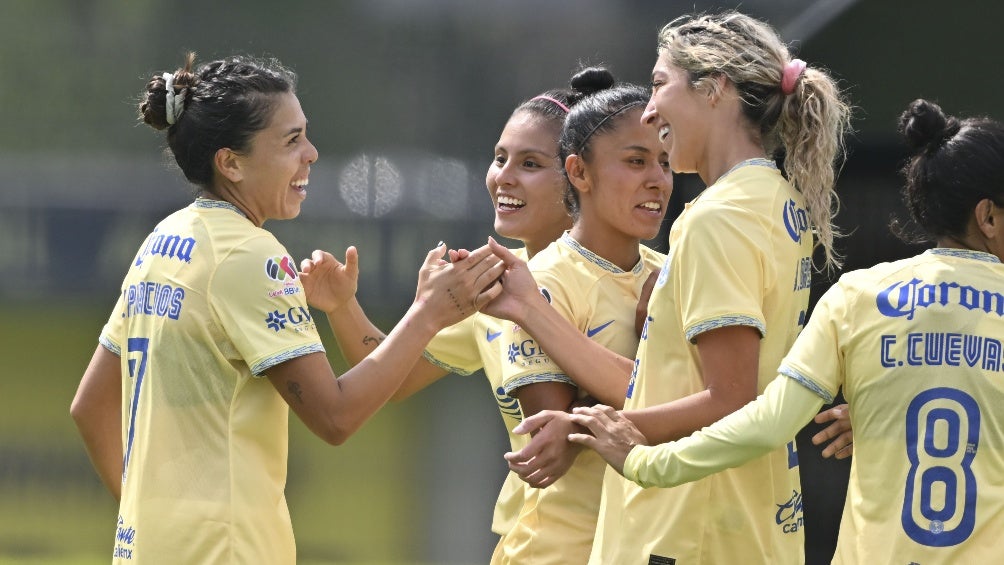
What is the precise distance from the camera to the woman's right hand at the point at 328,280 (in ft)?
10.5

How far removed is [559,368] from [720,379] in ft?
1.52

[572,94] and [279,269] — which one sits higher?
[572,94]

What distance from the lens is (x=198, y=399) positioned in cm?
244

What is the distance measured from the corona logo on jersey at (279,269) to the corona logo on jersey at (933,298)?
1076 mm

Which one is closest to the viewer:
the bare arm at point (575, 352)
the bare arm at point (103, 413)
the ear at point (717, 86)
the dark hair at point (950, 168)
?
the dark hair at point (950, 168)

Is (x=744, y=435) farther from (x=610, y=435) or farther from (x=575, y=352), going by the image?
(x=575, y=352)

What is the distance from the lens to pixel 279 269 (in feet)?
8.16

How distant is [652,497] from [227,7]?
124 inches

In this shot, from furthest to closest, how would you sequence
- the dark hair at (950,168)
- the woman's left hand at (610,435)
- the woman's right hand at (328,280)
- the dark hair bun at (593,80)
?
the woman's right hand at (328,280) < the dark hair bun at (593,80) < the woman's left hand at (610,435) < the dark hair at (950,168)

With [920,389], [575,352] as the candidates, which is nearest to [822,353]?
[920,389]

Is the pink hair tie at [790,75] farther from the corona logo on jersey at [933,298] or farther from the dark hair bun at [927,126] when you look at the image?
the corona logo on jersey at [933,298]

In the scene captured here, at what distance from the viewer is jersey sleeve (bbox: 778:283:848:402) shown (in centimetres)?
217

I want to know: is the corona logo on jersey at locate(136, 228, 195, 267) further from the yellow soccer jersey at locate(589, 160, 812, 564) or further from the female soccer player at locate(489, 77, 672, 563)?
the yellow soccer jersey at locate(589, 160, 812, 564)

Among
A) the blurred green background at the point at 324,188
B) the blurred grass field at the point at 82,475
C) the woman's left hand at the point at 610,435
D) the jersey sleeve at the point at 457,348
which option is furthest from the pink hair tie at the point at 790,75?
the blurred grass field at the point at 82,475
